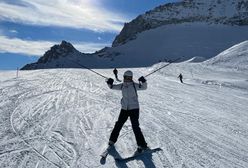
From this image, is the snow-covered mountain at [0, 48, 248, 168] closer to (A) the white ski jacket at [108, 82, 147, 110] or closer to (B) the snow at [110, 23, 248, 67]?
(A) the white ski jacket at [108, 82, 147, 110]

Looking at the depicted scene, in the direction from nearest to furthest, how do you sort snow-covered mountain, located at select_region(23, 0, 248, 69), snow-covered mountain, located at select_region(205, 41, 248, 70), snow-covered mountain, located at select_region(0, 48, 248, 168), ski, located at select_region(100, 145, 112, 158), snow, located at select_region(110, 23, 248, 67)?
snow-covered mountain, located at select_region(0, 48, 248, 168) < ski, located at select_region(100, 145, 112, 158) < snow-covered mountain, located at select_region(205, 41, 248, 70) < snow, located at select_region(110, 23, 248, 67) < snow-covered mountain, located at select_region(23, 0, 248, 69)

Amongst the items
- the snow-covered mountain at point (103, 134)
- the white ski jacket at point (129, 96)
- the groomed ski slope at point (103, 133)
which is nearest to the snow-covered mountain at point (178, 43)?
the groomed ski slope at point (103, 133)

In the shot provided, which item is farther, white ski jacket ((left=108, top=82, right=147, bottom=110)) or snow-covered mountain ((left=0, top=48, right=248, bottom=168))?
white ski jacket ((left=108, top=82, right=147, bottom=110))

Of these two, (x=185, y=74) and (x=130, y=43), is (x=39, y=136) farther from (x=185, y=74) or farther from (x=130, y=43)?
(x=130, y=43)

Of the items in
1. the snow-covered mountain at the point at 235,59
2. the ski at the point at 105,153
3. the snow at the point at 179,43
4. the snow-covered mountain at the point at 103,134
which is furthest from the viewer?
the snow at the point at 179,43

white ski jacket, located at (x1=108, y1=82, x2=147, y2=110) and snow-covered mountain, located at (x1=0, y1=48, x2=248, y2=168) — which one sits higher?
white ski jacket, located at (x1=108, y1=82, x2=147, y2=110)

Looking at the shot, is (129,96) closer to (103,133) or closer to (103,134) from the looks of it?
(103,134)

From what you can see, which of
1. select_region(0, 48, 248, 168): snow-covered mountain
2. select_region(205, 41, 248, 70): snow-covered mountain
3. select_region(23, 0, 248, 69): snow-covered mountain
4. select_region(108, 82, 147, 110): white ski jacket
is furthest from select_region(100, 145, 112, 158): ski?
select_region(23, 0, 248, 69): snow-covered mountain

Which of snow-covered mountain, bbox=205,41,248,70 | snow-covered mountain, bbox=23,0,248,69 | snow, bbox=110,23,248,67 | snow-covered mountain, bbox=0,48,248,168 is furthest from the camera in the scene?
snow-covered mountain, bbox=23,0,248,69

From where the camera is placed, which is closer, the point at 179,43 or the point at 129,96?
the point at 129,96

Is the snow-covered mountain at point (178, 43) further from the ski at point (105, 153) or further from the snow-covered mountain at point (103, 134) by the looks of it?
the ski at point (105, 153)

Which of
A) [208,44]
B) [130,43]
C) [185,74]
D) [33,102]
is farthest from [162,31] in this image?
[33,102]

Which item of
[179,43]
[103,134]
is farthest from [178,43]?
[103,134]

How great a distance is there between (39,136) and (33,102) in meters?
6.57
